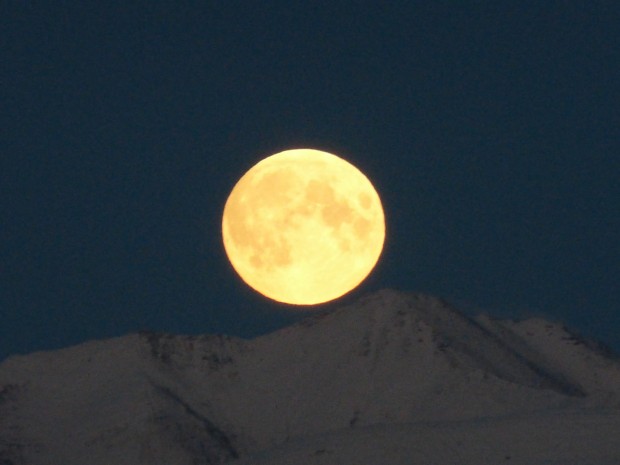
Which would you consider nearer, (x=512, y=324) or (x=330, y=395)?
Result: (x=330, y=395)

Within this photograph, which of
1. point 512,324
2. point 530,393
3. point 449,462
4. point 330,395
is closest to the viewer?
point 449,462

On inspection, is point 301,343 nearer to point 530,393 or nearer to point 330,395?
point 330,395

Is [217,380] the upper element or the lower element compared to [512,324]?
lower

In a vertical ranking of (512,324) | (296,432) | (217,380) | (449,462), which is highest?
Answer: (512,324)

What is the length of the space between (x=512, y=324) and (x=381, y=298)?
11.0 meters

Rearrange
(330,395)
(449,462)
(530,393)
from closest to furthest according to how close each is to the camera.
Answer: (449,462)
(530,393)
(330,395)

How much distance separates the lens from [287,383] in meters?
94.9

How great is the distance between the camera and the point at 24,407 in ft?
314

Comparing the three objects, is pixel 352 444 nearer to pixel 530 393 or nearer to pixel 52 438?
pixel 530 393

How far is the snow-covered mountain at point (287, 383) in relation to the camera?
8656cm

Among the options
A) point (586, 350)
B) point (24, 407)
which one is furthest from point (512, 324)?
point (24, 407)

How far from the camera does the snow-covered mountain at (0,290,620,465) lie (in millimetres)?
86562

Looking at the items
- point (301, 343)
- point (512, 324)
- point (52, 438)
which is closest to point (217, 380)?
point (301, 343)

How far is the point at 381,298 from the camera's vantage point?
10006 cm
